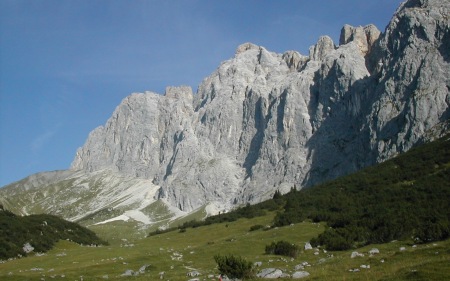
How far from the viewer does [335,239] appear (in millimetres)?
49781

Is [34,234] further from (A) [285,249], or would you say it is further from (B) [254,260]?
(A) [285,249]

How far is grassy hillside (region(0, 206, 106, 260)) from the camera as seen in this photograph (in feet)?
249

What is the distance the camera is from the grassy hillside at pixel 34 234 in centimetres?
7600

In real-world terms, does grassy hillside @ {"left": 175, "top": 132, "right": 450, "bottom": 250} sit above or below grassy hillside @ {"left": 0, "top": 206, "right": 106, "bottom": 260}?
below

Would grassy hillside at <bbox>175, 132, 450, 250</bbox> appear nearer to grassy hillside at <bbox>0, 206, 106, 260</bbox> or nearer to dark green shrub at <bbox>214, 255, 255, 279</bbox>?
dark green shrub at <bbox>214, 255, 255, 279</bbox>

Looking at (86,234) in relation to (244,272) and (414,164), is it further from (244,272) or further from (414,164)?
(244,272)

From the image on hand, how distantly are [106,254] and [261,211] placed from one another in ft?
136

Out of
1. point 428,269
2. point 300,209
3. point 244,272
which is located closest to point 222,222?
point 300,209

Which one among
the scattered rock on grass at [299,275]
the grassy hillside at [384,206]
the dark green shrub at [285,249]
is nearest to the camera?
the scattered rock on grass at [299,275]

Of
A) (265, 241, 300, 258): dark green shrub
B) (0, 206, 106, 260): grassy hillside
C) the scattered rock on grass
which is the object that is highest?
(0, 206, 106, 260): grassy hillside

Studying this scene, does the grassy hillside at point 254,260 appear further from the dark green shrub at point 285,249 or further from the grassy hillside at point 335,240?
the dark green shrub at point 285,249

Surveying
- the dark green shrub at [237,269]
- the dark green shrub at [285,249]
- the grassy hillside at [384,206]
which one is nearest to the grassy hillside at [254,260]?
the dark green shrub at [285,249]

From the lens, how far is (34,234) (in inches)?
3462

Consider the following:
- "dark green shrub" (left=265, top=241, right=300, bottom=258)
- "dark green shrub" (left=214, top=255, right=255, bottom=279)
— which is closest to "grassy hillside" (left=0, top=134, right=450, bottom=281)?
"dark green shrub" (left=265, top=241, right=300, bottom=258)
